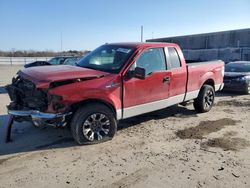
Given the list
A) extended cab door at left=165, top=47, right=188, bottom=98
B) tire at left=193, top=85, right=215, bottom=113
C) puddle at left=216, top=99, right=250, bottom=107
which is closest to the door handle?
extended cab door at left=165, top=47, right=188, bottom=98

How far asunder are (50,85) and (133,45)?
7.25 ft

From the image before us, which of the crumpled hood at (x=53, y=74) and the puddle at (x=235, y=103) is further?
the puddle at (x=235, y=103)

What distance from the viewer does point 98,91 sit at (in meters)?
5.13

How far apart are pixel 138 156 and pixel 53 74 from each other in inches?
83.0

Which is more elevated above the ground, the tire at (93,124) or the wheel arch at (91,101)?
the wheel arch at (91,101)

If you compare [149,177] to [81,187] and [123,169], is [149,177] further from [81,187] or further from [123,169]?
[81,187]

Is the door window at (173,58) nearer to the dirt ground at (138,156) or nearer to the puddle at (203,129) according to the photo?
the dirt ground at (138,156)

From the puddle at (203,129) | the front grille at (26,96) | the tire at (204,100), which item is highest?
the front grille at (26,96)

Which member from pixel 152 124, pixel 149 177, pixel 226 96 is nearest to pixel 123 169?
pixel 149 177

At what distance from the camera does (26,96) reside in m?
5.18

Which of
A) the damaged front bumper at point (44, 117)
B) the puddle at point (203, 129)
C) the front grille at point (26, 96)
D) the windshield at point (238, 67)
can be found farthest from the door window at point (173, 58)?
the windshield at point (238, 67)

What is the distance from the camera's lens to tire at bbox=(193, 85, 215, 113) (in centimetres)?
780

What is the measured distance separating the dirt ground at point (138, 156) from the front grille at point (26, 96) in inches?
29.6

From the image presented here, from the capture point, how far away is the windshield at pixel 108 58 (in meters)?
5.70
